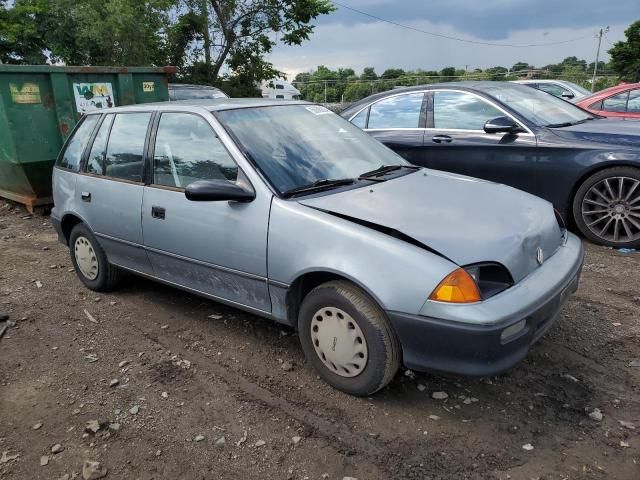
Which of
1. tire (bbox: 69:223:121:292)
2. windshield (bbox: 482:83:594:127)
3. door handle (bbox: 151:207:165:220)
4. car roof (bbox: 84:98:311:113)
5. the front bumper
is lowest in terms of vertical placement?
tire (bbox: 69:223:121:292)

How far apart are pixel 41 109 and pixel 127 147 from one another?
377 cm

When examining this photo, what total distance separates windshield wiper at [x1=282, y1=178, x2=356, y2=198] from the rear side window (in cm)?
231

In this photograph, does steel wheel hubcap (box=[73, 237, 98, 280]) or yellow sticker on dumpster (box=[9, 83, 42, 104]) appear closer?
steel wheel hubcap (box=[73, 237, 98, 280])

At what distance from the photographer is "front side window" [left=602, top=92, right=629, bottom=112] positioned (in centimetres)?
838

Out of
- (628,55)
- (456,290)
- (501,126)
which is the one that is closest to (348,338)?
(456,290)

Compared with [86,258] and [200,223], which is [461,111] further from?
[86,258]

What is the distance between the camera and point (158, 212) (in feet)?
11.9

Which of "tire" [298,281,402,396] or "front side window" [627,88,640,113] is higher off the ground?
"front side window" [627,88,640,113]

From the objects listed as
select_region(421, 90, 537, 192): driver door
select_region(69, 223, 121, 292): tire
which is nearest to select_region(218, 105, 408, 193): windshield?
select_region(69, 223, 121, 292): tire

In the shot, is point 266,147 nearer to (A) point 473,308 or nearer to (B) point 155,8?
(A) point 473,308

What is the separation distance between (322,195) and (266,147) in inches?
20.8

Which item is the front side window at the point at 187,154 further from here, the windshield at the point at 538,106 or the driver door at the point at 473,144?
the windshield at the point at 538,106

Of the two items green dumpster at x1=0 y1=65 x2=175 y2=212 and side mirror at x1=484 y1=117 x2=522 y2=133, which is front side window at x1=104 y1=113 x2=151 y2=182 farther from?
side mirror at x1=484 y1=117 x2=522 y2=133

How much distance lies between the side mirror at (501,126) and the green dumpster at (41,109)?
4.74m
